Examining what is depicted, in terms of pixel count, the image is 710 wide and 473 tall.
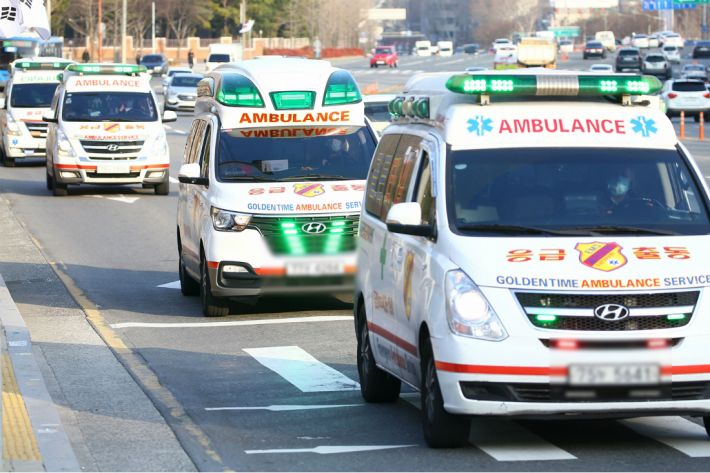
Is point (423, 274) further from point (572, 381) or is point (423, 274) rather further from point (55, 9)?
point (55, 9)

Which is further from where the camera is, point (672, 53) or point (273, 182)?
point (672, 53)

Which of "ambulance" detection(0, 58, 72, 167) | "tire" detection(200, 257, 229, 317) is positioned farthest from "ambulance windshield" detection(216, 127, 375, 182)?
"ambulance" detection(0, 58, 72, 167)

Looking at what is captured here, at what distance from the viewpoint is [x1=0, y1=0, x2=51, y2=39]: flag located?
1382cm

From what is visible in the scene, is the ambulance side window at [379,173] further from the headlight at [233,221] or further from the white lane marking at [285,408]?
the headlight at [233,221]

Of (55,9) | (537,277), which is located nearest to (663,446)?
(537,277)

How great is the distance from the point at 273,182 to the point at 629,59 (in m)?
83.1

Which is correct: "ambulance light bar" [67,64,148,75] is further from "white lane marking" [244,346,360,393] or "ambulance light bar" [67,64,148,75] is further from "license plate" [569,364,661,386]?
"license plate" [569,364,661,386]

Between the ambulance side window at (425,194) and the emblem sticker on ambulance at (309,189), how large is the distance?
5.25 meters

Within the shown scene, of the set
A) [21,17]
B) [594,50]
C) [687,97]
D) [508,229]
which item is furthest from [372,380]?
[594,50]

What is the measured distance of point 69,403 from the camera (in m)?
10.4

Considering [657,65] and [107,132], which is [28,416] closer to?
[107,132]

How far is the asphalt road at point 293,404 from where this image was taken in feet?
27.5

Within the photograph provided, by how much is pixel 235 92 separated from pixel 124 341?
315 centimetres

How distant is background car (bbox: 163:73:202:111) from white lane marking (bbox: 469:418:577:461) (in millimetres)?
50161
